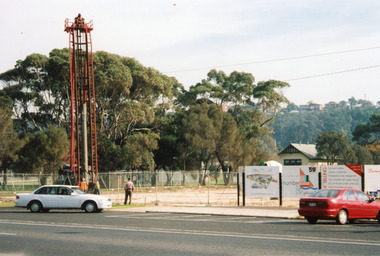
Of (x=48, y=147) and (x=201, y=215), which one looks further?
(x=48, y=147)

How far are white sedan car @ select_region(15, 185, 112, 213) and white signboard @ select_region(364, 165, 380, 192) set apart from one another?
14062 millimetres

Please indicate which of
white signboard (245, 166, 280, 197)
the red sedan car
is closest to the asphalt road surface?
the red sedan car

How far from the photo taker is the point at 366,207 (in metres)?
20.7

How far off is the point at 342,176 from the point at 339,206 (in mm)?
8895

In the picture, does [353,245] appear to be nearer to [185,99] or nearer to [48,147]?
[48,147]

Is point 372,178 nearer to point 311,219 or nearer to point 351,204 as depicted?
point 351,204

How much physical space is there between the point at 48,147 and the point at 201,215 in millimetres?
36175

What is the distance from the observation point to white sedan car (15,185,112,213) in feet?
88.4

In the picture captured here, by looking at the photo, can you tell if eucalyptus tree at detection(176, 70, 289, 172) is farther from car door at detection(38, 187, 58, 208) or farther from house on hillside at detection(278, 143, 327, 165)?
car door at detection(38, 187, 58, 208)

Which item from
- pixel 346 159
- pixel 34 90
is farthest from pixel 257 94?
pixel 34 90

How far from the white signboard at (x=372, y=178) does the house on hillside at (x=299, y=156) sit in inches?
2869

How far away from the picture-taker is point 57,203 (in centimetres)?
2694

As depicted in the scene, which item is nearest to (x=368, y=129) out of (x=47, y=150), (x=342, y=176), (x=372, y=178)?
(x=47, y=150)

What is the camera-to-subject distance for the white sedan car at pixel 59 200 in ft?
88.4
